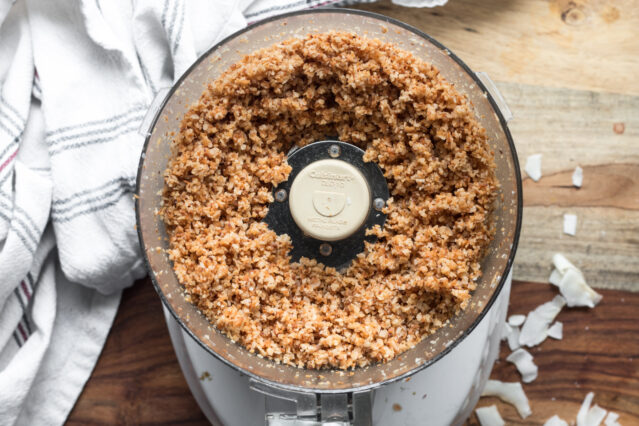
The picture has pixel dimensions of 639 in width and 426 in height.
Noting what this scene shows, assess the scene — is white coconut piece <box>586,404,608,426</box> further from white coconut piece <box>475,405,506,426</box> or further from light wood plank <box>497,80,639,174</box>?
light wood plank <box>497,80,639,174</box>

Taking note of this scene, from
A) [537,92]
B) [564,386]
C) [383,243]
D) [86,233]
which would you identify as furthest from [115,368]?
[537,92]

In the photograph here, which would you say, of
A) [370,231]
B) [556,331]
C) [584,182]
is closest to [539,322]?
[556,331]

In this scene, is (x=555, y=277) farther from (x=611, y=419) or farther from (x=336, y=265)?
(x=336, y=265)

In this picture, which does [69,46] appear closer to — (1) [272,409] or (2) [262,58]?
(2) [262,58]

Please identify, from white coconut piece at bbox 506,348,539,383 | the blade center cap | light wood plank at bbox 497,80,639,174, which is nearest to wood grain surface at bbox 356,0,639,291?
light wood plank at bbox 497,80,639,174

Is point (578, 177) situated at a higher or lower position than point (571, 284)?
higher
